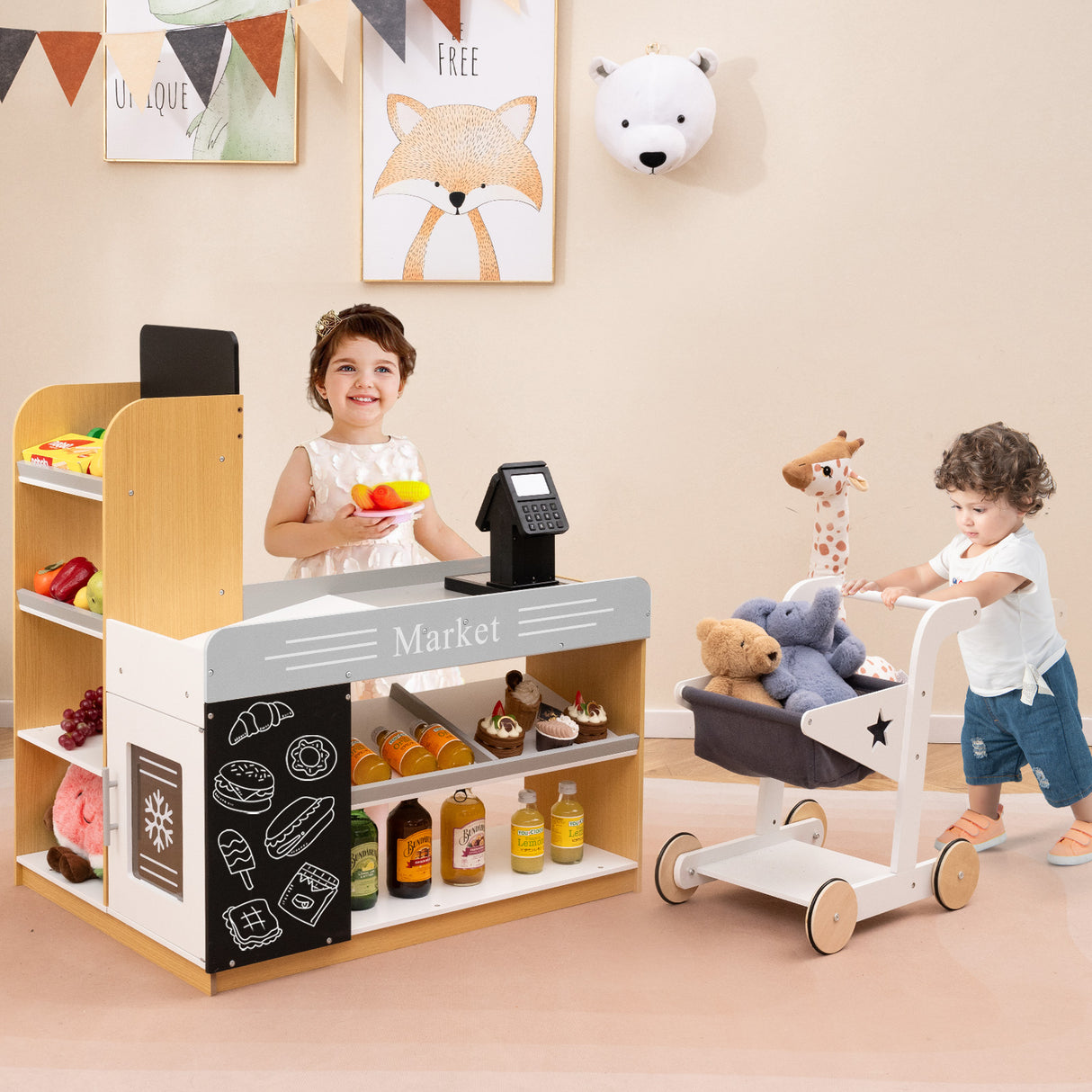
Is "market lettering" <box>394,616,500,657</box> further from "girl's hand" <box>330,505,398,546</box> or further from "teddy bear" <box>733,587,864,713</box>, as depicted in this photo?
"teddy bear" <box>733,587,864,713</box>

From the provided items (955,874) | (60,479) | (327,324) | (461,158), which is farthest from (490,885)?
(461,158)

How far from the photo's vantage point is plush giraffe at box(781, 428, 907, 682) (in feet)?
11.9

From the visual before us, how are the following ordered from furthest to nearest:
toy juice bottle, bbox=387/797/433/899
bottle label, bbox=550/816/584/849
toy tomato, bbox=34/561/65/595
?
bottle label, bbox=550/816/584/849 → toy tomato, bbox=34/561/65/595 → toy juice bottle, bbox=387/797/433/899

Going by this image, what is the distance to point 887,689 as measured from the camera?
2.65m

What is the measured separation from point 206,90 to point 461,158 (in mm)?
789

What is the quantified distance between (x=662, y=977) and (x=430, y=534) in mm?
1294

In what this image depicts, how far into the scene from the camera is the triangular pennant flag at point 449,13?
396 cm

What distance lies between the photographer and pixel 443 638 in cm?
255

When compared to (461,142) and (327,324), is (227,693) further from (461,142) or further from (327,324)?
(461,142)

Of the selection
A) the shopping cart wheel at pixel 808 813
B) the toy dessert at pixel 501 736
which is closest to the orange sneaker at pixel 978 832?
the shopping cart wheel at pixel 808 813

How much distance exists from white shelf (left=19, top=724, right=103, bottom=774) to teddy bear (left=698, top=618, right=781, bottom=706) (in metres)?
1.24

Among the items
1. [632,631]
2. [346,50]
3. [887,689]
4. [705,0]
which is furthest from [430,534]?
[705,0]

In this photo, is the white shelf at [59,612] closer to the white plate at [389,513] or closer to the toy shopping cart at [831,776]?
the white plate at [389,513]

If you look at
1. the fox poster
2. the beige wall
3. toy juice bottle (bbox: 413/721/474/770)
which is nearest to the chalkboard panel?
toy juice bottle (bbox: 413/721/474/770)
